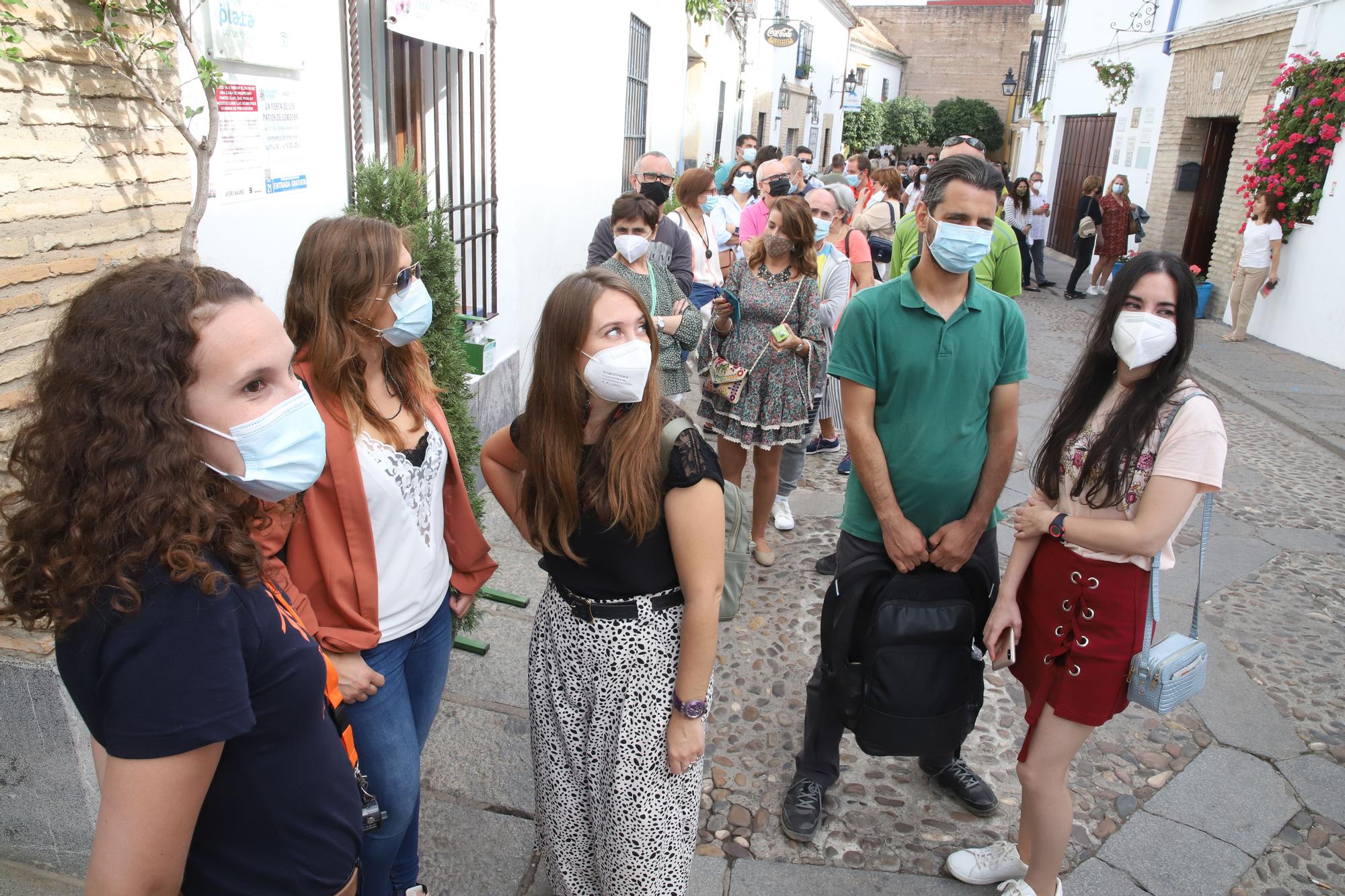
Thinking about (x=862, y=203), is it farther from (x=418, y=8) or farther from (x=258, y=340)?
(x=258, y=340)

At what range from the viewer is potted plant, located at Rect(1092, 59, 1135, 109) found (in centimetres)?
1614

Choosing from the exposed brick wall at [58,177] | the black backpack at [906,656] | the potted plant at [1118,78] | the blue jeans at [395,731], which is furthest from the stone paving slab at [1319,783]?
the potted plant at [1118,78]

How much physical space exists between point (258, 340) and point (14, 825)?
2.10 meters

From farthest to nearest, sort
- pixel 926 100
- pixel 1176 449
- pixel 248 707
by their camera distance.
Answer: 1. pixel 926 100
2. pixel 1176 449
3. pixel 248 707

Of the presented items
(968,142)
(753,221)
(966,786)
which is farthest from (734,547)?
(753,221)

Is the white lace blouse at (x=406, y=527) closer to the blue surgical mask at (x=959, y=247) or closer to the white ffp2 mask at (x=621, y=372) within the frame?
the white ffp2 mask at (x=621, y=372)

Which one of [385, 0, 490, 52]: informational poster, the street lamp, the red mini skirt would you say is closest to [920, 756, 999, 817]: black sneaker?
the red mini skirt

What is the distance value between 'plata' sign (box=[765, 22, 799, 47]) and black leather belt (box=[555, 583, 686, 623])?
20.1 m

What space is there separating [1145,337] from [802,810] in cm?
177

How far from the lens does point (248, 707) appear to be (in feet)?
3.95

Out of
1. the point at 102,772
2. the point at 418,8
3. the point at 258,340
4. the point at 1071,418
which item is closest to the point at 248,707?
the point at 102,772

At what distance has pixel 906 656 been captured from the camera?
2.57 m

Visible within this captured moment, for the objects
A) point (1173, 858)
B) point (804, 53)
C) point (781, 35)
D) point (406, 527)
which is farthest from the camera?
point (804, 53)

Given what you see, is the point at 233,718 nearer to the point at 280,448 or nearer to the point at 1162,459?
the point at 280,448
